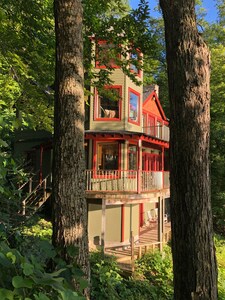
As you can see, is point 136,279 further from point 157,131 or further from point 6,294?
point 157,131

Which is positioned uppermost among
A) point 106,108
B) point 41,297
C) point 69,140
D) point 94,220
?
point 106,108

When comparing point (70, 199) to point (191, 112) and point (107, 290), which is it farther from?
point (107, 290)

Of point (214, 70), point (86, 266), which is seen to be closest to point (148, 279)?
point (86, 266)

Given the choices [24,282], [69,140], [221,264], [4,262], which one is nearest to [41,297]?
[24,282]

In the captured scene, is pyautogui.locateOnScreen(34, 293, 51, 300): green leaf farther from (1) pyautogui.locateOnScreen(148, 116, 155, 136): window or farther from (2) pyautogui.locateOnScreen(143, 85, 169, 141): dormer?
(1) pyautogui.locateOnScreen(148, 116, 155, 136): window

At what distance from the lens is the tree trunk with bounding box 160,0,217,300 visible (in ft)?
10.5

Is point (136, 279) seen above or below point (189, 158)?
below

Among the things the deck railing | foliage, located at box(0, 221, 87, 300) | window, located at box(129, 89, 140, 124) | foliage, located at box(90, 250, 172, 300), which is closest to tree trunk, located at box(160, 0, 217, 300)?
foliage, located at box(0, 221, 87, 300)

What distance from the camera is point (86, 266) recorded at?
3.84 m

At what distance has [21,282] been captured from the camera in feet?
4.68

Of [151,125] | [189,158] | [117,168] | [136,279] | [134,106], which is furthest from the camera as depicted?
[151,125]

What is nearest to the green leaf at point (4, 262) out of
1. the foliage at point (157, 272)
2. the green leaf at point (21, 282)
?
the green leaf at point (21, 282)

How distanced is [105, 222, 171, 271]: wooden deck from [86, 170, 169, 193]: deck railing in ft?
7.88

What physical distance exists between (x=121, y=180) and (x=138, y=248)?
3150 mm
